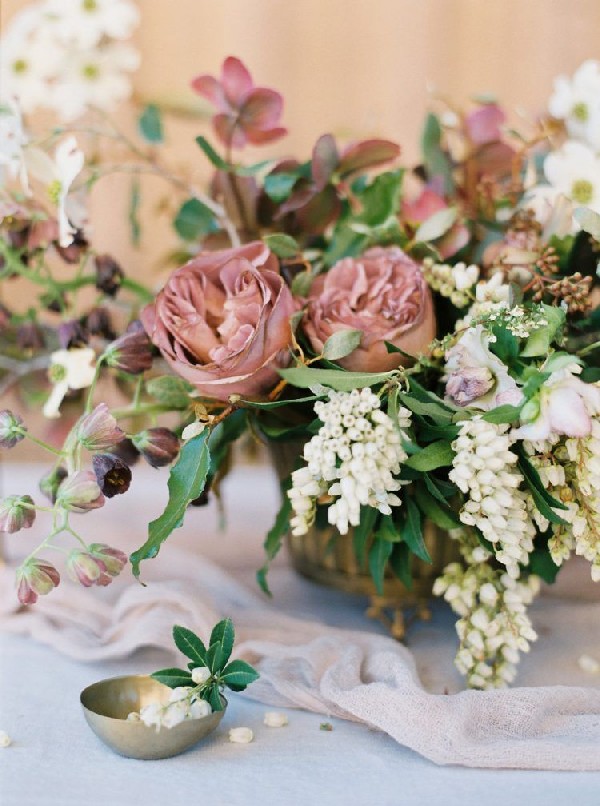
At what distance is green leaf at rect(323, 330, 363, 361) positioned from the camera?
53 cm

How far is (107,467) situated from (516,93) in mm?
890

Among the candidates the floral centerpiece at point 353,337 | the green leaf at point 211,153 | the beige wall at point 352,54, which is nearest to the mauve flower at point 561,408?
the floral centerpiece at point 353,337

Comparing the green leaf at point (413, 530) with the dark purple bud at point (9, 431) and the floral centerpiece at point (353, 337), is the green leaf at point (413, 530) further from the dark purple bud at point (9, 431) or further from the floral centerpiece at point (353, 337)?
the dark purple bud at point (9, 431)

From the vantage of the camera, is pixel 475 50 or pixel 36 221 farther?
pixel 475 50

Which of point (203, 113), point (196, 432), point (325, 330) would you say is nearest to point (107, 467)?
point (196, 432)

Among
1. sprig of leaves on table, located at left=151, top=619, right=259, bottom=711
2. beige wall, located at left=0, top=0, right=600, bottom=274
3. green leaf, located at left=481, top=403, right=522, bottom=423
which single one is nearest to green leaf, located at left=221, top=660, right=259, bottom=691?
sprig of leaves on table, located at left=151, top=619, right=259, bottom=711

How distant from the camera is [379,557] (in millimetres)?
587

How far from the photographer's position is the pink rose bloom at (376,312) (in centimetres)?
55

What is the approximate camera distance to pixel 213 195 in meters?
0.71

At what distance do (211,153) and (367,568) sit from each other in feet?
1.14

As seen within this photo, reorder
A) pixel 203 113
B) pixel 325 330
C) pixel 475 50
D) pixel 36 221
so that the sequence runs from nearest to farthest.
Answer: pixel 325 330, pixel 36 221, pixel 203 113, pixel 475 50

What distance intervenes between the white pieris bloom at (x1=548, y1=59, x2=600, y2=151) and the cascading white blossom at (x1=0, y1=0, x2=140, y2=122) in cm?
38

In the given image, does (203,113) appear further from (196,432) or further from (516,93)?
(516,93)

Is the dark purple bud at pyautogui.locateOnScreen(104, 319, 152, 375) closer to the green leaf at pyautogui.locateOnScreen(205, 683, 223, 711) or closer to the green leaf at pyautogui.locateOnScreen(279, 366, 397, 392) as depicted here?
the green leaf at pyautogui.locateOnScreen(279, 366, 397, 392)
